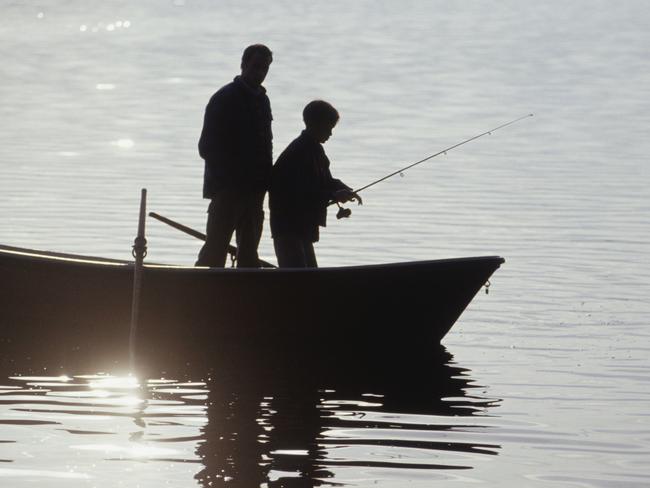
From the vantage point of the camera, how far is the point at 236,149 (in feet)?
40.8

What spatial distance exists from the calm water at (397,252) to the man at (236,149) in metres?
1.12

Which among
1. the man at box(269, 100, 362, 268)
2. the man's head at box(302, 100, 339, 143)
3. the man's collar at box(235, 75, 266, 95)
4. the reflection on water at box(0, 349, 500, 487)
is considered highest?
the man's collar at box(235, 75, 266, 95)

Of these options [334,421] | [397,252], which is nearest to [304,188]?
[334,421]

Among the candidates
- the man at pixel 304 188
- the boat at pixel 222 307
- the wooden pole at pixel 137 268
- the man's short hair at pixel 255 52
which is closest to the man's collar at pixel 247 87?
the man's short hair at pixel 255 52

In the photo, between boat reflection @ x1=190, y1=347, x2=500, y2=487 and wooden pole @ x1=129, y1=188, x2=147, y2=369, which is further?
wooden pole @ x1=129, y1=188, x2=147, y2=369

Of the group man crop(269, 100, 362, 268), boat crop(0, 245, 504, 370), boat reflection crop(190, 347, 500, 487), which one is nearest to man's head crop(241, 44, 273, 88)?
man crop(269, 100, 362, 268)

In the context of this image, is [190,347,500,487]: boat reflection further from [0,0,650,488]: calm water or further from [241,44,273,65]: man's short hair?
[241,44,273,65]: man's short hair

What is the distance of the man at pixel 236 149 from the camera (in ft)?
40.5

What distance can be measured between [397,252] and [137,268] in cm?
582

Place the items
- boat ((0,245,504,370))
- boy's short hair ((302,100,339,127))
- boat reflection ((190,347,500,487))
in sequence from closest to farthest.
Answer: boat reflection ((190,347,500,487)), boy's short hair ((302,100,339,127)), boat ((0,245,504,370))

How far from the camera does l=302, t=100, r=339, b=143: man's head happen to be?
39.8 ft

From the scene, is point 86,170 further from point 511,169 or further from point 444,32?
point 444,32

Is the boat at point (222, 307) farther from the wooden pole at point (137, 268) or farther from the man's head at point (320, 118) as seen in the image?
the man's head at point (320, 118)

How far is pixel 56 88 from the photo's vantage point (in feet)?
142
